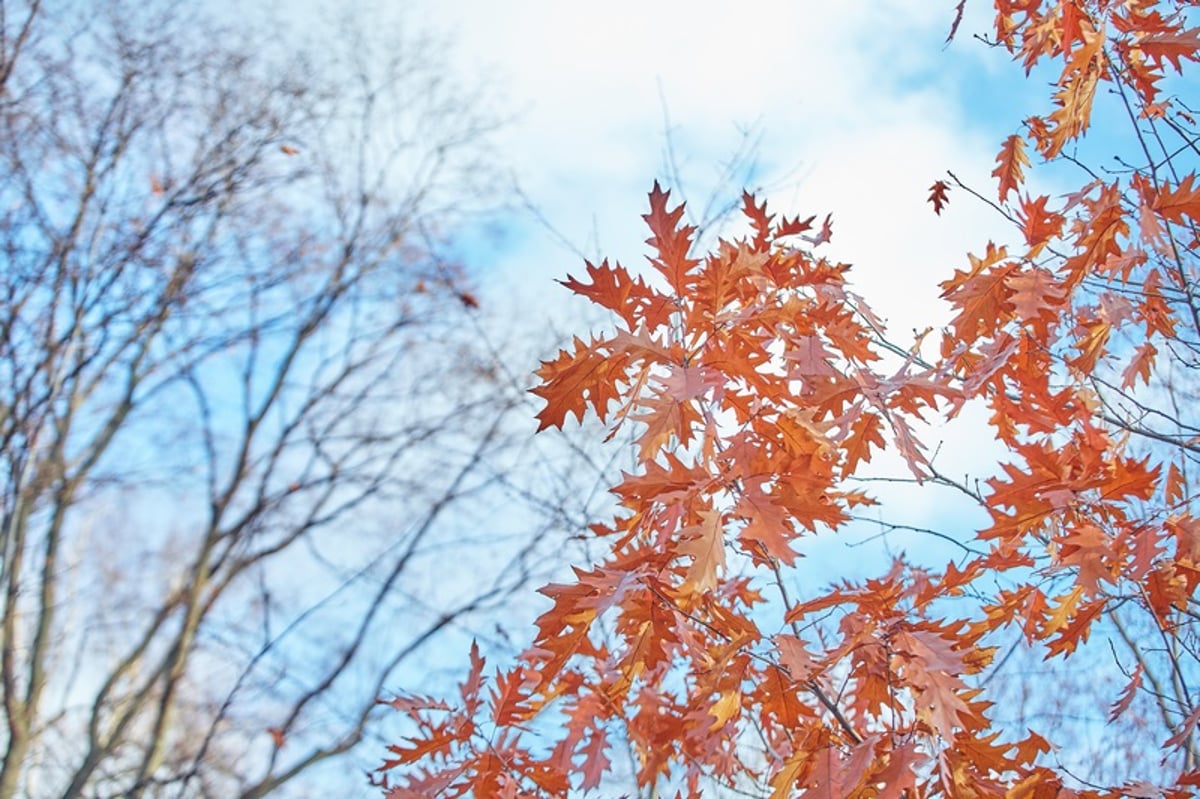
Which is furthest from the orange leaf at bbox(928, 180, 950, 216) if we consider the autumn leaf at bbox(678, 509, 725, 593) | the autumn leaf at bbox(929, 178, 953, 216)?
the autumn leaf at bbox(678, 509, 725, 593)

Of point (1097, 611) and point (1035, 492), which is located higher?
point (1035, 492)

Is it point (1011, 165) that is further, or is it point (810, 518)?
point (1011, 165)

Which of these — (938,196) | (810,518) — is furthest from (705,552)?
(938,196)

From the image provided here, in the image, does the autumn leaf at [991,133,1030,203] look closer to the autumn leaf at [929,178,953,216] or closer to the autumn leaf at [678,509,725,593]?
the autumn leaf at [929,178,953,216]

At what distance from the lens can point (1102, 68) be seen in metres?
2.15

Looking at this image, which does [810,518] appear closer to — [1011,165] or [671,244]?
[671,244]

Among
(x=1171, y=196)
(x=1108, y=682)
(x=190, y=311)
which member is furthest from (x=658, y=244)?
(x=190, y=311)

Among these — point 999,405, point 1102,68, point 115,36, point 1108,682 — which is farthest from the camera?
point 115,36

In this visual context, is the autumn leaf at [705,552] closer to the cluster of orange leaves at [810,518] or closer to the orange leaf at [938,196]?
the cluster of orange leaves at [810,518]

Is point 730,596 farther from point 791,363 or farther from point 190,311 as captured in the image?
point 190,311

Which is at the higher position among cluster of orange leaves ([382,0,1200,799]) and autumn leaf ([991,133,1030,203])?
autumn leaf ([991,133,1030,203])

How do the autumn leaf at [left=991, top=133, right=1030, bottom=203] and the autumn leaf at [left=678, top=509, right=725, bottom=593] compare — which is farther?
the autumn leaf at [left=991, top=133, right=1030, bottom=203]

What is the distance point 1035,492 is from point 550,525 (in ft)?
12.9

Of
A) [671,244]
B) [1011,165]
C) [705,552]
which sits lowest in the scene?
[705,552]
